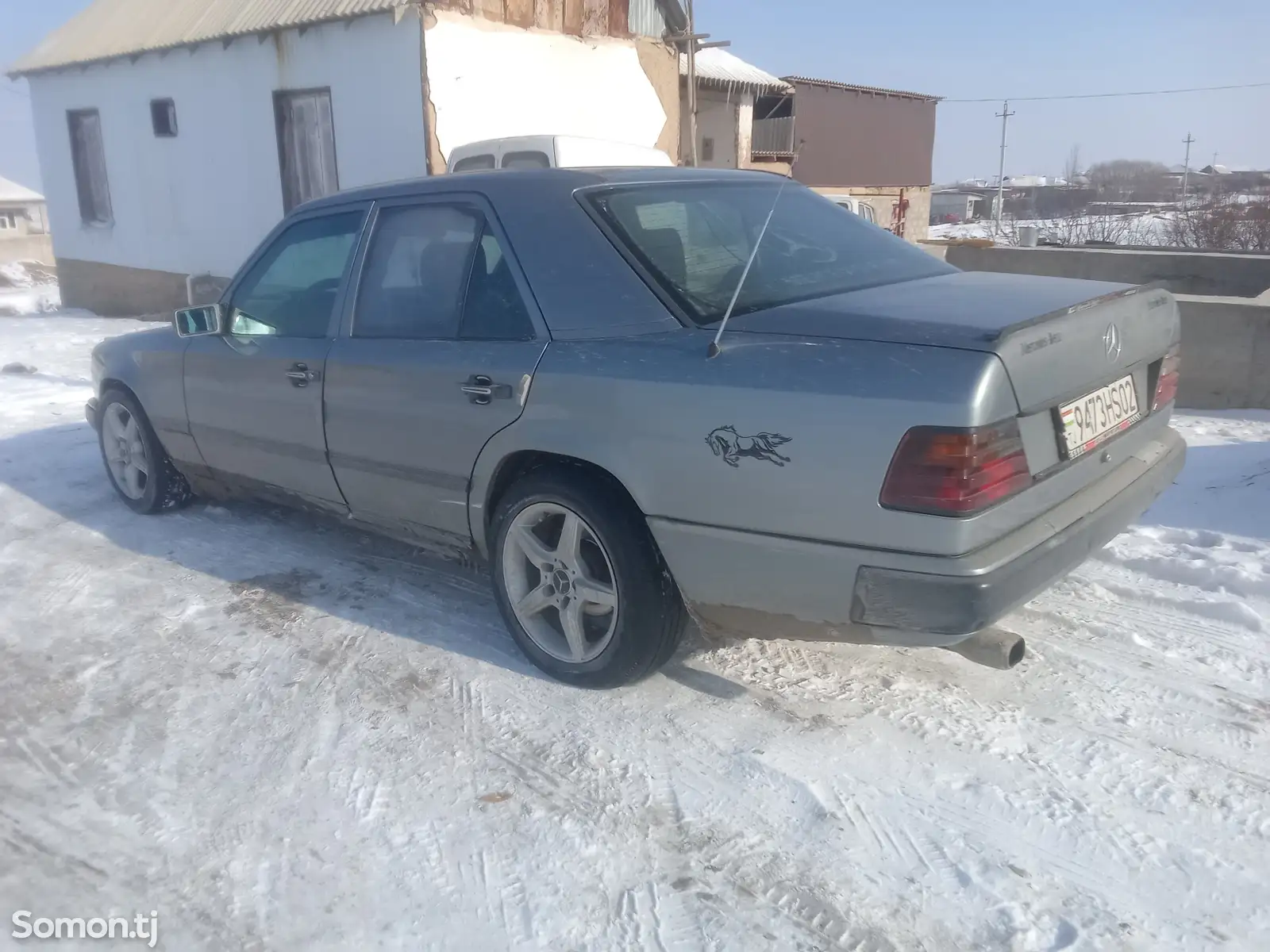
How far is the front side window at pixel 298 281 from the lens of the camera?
13.1ft

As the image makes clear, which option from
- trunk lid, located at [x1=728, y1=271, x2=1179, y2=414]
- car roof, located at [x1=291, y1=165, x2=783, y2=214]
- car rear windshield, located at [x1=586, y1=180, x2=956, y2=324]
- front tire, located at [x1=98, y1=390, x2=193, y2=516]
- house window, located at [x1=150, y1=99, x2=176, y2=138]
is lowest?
front tire, located at [x1=98, y1=390, x2=193, y2=516]

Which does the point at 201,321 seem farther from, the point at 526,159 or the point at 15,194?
the point at 15,194

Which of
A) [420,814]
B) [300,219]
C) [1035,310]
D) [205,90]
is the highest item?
[205,90]

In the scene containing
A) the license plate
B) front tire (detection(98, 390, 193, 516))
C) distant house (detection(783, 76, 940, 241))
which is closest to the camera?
the license plate

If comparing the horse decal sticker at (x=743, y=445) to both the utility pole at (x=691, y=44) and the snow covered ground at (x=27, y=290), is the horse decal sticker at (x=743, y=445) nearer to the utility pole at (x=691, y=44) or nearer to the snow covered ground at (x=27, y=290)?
the utility pole at (x=691, y=44)

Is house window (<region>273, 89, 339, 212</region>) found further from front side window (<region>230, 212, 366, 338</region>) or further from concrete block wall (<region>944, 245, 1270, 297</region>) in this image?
front side window (<region>230, 212, 366, 338</region>)

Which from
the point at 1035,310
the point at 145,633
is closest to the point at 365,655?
the point at 145,633

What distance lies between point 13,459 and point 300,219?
346 cm

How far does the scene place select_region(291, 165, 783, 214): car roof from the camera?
3.40 m

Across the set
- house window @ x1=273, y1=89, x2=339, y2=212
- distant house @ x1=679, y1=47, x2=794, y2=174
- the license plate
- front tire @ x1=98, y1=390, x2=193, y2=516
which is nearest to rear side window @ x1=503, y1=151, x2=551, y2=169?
house window @ x1=273, y1=89, x2=339, y2=212

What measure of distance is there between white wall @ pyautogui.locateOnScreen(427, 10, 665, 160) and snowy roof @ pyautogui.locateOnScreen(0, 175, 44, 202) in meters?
69.0

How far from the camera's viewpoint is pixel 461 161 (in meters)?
9.66

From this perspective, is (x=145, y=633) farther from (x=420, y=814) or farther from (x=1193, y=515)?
(x=1193, y=515)

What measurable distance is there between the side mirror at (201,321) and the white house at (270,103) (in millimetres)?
6303
